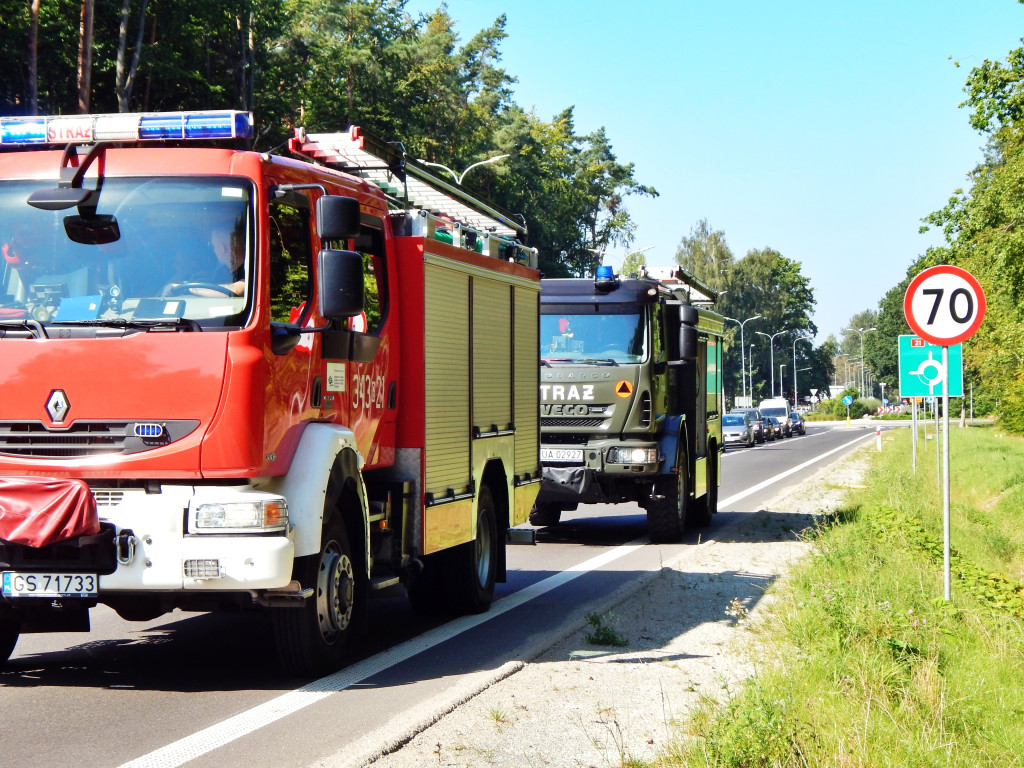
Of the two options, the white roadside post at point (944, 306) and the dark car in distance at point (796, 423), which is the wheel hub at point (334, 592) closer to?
the white roadside post at point (944, 306)

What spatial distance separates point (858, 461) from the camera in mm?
39000

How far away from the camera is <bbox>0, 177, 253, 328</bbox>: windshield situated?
6648 millimetres

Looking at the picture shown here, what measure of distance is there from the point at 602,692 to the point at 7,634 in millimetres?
3352

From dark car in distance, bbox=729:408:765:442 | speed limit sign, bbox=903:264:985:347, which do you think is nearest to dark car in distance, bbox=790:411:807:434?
dark car in distance, bbox=729:408:765:442

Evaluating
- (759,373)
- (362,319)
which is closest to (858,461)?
(362,319)

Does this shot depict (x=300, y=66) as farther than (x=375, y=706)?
Yes

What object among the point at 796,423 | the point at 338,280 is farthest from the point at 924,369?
the point at 796,423

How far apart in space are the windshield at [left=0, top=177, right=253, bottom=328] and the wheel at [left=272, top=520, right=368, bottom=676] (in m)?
1.42

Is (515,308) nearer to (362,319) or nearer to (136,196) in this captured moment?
(362,319)

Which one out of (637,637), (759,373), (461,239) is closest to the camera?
(637,637)

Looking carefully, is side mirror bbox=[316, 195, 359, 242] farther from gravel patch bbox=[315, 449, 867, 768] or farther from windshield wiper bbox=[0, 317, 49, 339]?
gravel patch bbox=[315, 449, 867, 768]

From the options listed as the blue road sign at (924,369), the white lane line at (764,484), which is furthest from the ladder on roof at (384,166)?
the white lane line at (764,484)

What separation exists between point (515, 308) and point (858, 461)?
30.1 metres

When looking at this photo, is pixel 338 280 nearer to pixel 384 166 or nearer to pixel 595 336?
pixel 384 166
